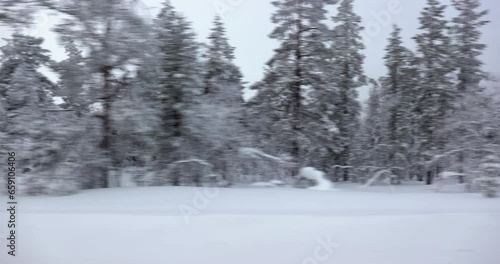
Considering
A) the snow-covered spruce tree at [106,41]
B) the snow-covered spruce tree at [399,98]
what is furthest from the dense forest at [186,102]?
the snow-covered spruce tree at [399,98]

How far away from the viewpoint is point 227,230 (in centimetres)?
652

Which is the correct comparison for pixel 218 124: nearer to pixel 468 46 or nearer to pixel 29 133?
pixel 29 133

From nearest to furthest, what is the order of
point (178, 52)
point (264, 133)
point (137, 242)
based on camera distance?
point (137, 242)
point (178, 52)
point (264, 133)

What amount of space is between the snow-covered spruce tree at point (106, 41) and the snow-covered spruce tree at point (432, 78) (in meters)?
21.7

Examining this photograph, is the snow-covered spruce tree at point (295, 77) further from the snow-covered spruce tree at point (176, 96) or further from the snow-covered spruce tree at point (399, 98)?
the snow-covered spruce tree at point (399, 98)

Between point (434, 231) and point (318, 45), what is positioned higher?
point (318, 45)

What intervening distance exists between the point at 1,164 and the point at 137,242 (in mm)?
7698

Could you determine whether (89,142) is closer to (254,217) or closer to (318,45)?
(254,217)

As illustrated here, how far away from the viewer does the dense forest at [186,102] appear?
12445 millimetres

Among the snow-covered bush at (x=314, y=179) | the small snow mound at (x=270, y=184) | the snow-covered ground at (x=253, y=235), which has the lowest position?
the small snow mound at (x=270, y=184)

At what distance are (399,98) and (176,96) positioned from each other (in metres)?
21.8

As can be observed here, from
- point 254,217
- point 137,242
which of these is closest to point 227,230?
point 254,217

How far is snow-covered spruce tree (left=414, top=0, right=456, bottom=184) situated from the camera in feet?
91.8

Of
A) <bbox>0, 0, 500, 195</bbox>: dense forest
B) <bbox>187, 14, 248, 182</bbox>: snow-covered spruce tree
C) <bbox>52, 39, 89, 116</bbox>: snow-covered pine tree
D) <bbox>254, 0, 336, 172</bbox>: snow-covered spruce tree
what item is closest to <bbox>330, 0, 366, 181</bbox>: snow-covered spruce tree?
<bbox>0, 0, 500, 195</bbox>: dense forest
